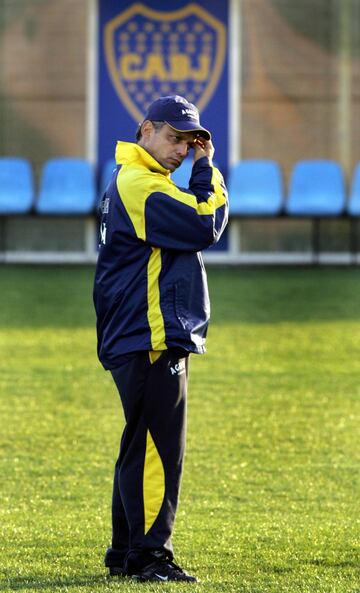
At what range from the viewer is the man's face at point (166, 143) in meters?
4.36

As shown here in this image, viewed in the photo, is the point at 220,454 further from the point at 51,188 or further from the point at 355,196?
the point at 51,188

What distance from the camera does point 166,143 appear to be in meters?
4.36

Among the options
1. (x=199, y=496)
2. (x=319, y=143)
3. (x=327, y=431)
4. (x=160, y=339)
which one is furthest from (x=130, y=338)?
(x=319, y=143)

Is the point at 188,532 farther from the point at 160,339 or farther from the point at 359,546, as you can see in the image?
the point at 160,339

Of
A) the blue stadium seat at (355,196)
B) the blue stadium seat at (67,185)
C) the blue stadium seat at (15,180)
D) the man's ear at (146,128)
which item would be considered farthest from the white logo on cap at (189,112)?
the blue stadium seat at (15,180)

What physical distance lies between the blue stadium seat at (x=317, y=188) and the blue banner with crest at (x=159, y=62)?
3.41ft

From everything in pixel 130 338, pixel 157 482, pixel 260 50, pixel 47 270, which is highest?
pixel 260 50

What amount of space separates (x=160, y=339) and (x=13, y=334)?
6.45 metres

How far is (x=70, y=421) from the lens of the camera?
7.35 meters

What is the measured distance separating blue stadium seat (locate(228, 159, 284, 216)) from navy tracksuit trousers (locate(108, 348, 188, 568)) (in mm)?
12297

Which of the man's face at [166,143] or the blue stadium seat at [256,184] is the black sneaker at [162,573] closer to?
the man's face at [166,143]

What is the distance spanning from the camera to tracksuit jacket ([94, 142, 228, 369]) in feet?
14.1

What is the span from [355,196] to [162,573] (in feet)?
41.7

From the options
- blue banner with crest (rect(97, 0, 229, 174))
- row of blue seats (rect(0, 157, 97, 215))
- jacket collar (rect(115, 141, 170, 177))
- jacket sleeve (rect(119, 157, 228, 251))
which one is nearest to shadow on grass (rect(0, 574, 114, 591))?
jacket sleeve (rect(119, 157, 228, 251))
